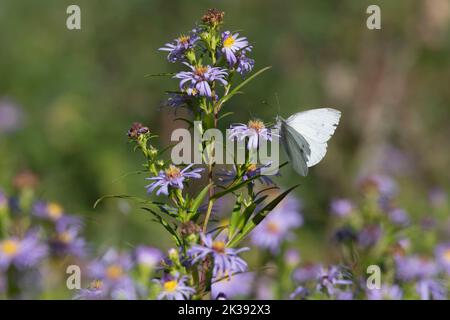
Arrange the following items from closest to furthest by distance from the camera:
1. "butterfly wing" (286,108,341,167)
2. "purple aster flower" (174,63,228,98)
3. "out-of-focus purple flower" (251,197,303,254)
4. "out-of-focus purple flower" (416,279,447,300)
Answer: "purple aster flower" (174,63,228,98) < "butterfly wing" (286,108,341,167) < "out-of-focus purple flower" (416,279,447,300) < "out-of-focus purple flower" (251,197,303,254)

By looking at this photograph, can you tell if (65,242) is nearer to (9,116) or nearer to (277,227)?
(277,227)

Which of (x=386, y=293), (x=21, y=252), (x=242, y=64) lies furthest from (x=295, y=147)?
(x=21, y=252)

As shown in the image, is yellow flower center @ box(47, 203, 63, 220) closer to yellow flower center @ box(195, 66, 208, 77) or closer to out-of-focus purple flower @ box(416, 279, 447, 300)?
yellow flower center @ box(195, 66, 208, 77)

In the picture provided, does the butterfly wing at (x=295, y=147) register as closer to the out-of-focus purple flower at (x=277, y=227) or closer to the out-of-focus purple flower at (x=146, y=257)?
the out-of-focus purple flower at (x=146, y=257)

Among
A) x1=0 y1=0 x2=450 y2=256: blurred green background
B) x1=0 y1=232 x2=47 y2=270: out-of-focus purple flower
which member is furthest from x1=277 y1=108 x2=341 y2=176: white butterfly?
x1=0 y1=0 x2=450 y2=256: blurred green background
